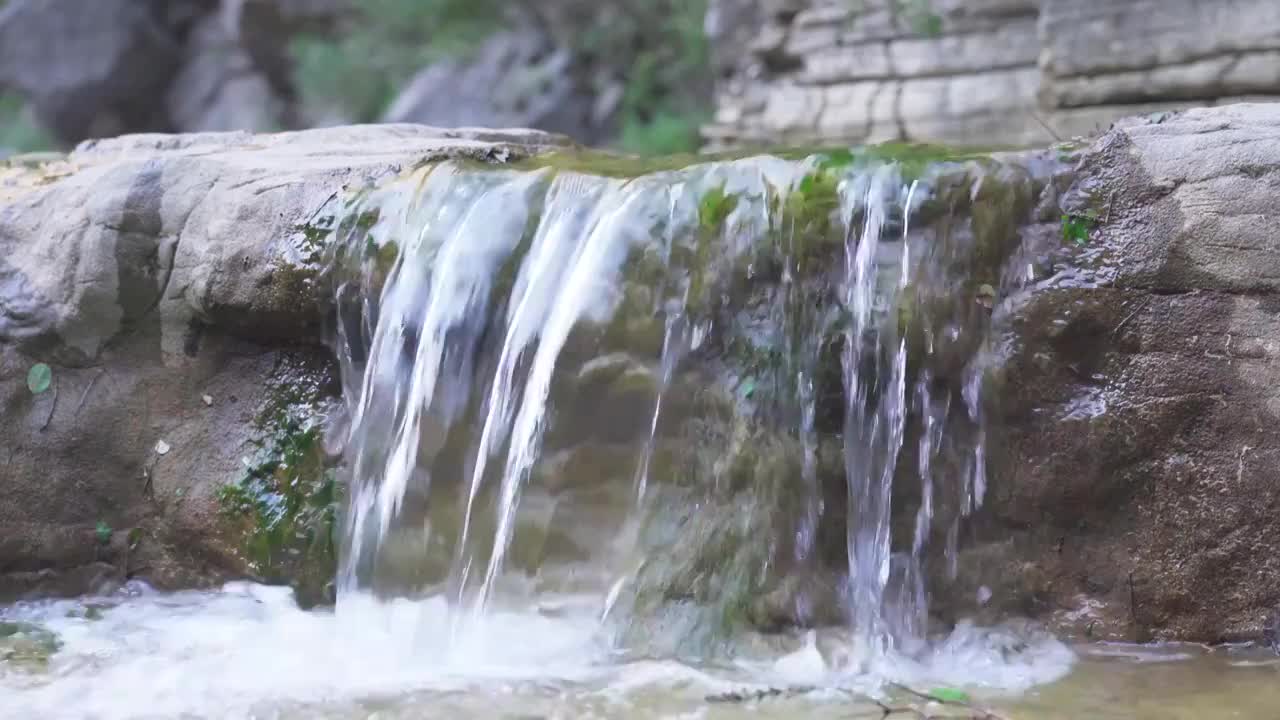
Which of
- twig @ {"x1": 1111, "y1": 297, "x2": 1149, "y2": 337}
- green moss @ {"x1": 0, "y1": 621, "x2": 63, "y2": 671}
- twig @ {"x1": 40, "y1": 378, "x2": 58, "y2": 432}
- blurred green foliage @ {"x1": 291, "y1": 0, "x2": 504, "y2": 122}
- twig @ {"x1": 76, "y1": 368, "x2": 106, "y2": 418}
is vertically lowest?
green moss @ {"x1": 0, "y1": 621, "x2": 63, "y2": 671}

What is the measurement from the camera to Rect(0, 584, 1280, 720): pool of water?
2834mm

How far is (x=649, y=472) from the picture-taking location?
3.48 m

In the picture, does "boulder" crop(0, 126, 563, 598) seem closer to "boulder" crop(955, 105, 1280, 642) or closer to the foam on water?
the foam on water

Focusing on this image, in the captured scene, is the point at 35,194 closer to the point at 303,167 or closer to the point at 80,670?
the point at 303,167

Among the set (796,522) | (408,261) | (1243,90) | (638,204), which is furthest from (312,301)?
(1243,90)

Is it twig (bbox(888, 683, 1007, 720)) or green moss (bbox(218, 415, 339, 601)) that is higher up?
green moss (bbox(218, 415, 339, 601))

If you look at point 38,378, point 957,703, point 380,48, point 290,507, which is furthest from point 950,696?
point 380,48

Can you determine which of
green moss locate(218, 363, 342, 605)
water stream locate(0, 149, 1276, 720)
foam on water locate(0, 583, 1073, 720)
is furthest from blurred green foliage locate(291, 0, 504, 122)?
foam on water locate(0, 583, 1073, 720)

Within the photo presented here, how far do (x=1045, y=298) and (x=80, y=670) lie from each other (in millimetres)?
2705

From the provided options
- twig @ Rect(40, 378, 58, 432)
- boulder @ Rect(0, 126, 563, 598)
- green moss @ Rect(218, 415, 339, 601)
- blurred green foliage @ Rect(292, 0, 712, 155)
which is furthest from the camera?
blurred green foliage @ Rect(292, 0, 712, 155)

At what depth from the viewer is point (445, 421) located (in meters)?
3.62

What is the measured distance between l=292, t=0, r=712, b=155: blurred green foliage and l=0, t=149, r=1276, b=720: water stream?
889cm

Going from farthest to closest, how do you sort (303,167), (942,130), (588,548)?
(942,130), (303,167), (588,548)

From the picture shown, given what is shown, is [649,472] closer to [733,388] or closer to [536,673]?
[733,388]
